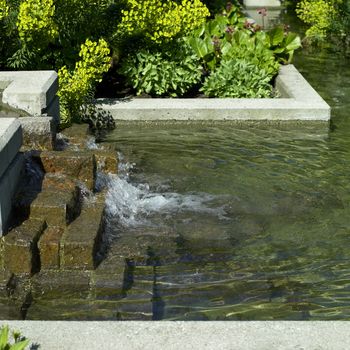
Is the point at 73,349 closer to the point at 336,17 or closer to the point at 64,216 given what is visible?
the point at 64,216

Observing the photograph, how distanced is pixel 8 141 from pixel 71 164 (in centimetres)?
111

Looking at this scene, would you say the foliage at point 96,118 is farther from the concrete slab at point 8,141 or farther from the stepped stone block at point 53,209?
the stepped stone block at point 53,209

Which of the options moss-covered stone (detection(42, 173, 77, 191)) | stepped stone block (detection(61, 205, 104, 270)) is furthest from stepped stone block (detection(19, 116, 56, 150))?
stepped stone block (detection(61, 205, 104, 270))

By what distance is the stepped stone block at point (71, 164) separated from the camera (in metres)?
6.59

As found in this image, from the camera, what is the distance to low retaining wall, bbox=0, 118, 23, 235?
17.8 ft

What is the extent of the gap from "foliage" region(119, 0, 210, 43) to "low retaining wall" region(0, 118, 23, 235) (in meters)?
4.72

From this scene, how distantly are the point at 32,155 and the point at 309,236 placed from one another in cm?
258

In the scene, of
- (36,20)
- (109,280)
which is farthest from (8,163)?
(36,20)

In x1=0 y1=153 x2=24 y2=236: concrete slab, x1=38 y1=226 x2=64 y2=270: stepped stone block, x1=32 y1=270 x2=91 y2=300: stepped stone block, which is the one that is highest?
x1=0 y1=153 x2=24 y2=236: concrete slab

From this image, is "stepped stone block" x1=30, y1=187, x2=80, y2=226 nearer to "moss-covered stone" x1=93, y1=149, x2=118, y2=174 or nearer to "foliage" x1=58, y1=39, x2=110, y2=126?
"moss-covered stone" x1=93, y1=149, x2=118, y2=174

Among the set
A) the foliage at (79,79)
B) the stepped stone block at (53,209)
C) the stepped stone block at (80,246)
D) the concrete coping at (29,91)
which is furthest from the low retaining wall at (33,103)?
the stepped stone block at (80,246)

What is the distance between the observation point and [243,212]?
6887 mm

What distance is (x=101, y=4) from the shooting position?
Result: 34.7 feet

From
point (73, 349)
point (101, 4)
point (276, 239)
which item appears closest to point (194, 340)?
point (73, 349)
